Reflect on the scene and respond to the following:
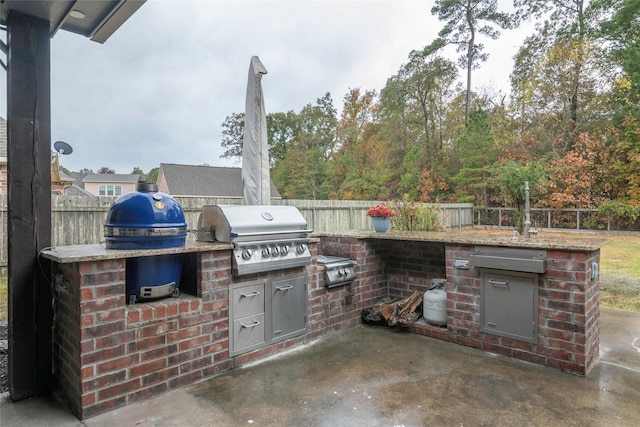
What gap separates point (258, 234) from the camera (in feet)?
9.18

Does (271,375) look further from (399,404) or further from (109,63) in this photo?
(109,63)

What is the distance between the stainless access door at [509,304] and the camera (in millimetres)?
2695

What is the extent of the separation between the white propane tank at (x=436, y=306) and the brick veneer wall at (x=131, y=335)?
1463 mm

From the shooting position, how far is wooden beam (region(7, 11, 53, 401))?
2162mm

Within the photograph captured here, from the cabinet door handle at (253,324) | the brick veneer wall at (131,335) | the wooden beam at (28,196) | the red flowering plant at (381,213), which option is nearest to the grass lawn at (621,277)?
the red flowering plant at (381,213)

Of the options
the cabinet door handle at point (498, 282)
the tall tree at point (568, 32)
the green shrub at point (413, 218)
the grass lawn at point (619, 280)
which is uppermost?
the tall tree at point (568, 32)

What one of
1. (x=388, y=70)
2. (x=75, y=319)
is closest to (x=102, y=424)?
(x=75, y=319)

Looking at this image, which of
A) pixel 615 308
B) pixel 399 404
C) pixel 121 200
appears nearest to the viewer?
pixel 399 404

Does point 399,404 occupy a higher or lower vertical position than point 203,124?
lower

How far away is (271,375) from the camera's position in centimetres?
256

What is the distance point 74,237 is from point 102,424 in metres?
4.01

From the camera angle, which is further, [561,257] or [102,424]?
[561,257]

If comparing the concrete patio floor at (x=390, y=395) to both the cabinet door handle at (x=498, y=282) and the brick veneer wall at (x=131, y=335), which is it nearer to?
the brick veneer wall at (x=131, y=335)

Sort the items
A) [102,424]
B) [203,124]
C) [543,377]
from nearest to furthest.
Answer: [102,424]
[543,377]
[203,124]
